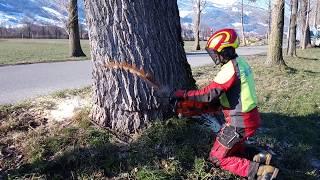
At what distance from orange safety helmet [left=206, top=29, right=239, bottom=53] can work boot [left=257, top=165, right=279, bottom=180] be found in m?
1.25

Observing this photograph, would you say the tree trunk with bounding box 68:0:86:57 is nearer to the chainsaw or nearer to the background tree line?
the chainsaw

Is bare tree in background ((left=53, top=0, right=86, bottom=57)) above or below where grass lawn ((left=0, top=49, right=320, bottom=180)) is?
above

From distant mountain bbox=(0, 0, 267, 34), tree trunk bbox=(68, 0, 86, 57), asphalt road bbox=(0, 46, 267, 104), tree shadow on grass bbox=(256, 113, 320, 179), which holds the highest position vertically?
distant mountain bbox=(0, 0, 267, 34)

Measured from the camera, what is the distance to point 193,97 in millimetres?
4445

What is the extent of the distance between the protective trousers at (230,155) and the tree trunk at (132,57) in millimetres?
782

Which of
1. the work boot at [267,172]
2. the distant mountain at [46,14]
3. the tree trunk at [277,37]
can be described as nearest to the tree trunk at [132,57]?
the work boot at [267,172]

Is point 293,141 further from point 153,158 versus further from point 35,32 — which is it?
point 35,32

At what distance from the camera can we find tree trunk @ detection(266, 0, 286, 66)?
49.8 ft

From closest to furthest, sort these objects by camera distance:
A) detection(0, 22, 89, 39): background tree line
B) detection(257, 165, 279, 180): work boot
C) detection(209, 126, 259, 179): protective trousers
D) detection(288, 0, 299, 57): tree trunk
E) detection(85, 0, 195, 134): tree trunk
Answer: detection(257, 165, 279, 180): work boot → detection(209, 126, 259, 179): protective trousers → detection(85, 0, 195, 134): tree trunk → detection(288, 0, 299, 57): tree trunk → detection(0, 22, 89, 39): background tree line

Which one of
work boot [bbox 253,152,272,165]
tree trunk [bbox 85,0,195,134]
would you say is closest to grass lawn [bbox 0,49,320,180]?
tree trunk [bbox 85,0,195,134]

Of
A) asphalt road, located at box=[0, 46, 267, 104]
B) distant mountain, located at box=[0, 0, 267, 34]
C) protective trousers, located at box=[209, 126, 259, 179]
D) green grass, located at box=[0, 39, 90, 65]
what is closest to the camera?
protective trousers, located at box=[209, 126, 259, 179]

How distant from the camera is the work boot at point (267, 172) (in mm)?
4328

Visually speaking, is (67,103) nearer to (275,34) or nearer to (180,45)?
(180,45)

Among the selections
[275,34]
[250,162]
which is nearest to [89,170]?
[250,162]
